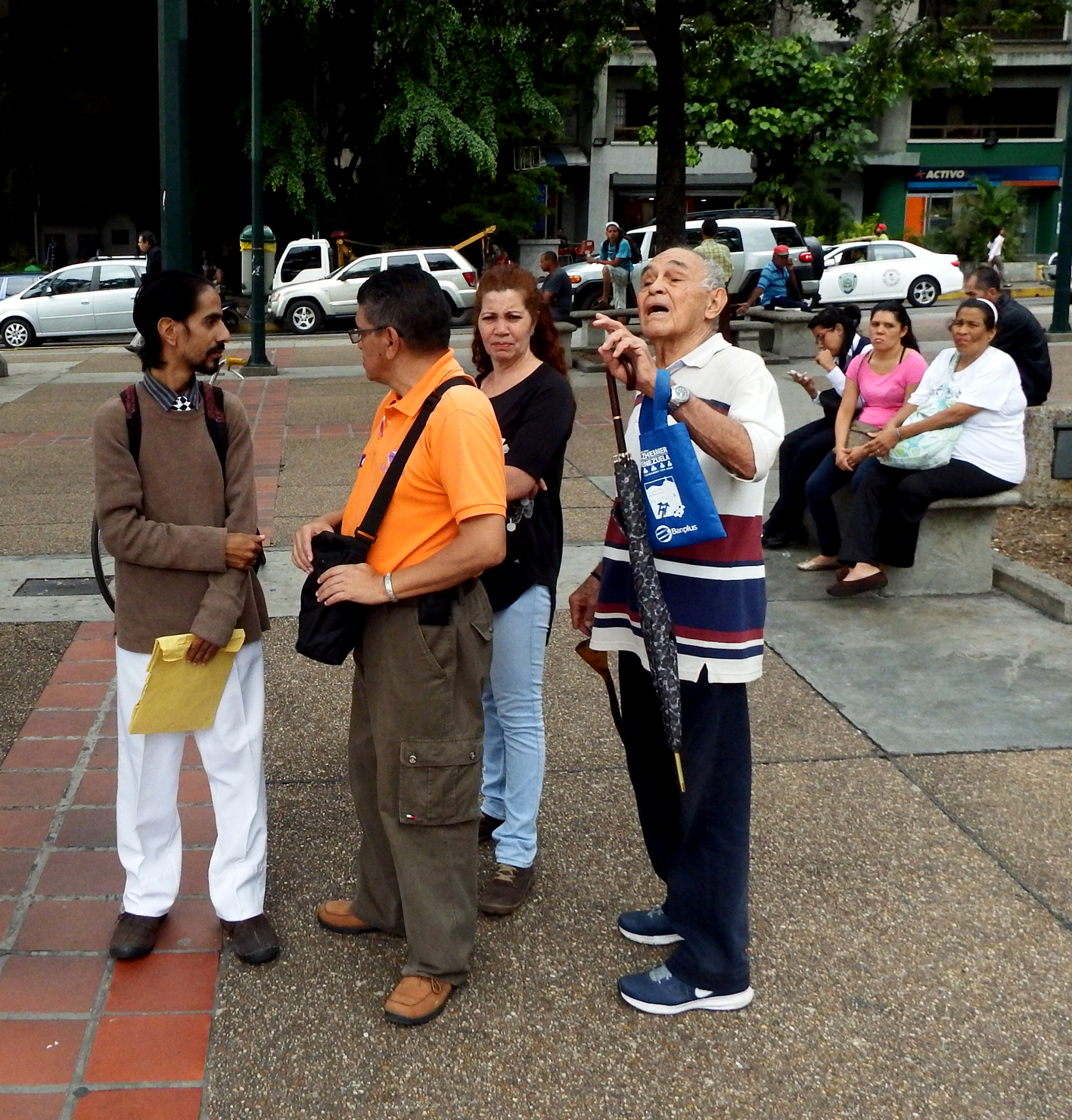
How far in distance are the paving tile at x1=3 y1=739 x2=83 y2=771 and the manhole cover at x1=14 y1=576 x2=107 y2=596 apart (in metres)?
2.00

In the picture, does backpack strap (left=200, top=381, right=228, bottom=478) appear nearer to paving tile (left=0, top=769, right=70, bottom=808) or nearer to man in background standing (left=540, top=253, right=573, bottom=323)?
paving tile (left=0, top=769, right=70, bottom=808)

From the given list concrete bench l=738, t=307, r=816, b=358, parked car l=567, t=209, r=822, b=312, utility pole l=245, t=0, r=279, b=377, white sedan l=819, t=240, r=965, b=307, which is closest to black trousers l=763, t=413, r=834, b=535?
concrete bench l=738, t=307, r=816, b=358

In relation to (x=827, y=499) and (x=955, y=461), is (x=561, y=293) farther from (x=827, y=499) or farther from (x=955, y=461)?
(x=955, y=461)

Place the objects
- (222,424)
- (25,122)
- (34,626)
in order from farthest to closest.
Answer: (25,122) → (34,626) → (222,424)

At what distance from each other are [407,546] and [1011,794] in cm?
247

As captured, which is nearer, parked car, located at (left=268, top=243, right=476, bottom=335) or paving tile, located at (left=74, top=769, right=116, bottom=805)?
paving tile, located at (left=74, top=769, right=116, bottom=805)

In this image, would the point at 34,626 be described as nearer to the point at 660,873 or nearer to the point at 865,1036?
the point at 660,873

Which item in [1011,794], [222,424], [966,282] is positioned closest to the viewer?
[222,424]

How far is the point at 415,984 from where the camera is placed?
3.33 metres

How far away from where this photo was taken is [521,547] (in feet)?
12.5

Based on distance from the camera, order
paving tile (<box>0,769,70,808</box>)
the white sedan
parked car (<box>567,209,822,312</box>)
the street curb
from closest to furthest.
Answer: paving tile (<box>0,769,70,808</box>)
the street curb
parked car (<box>567,209,822,312</box>)
the white sedan

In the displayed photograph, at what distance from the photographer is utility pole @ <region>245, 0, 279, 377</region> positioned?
16938 millimetres

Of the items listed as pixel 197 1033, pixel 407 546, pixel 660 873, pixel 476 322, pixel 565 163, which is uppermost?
pixel 565 163

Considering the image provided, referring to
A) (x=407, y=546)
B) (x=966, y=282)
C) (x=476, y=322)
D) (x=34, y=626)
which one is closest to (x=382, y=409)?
(x=407, y=546)
